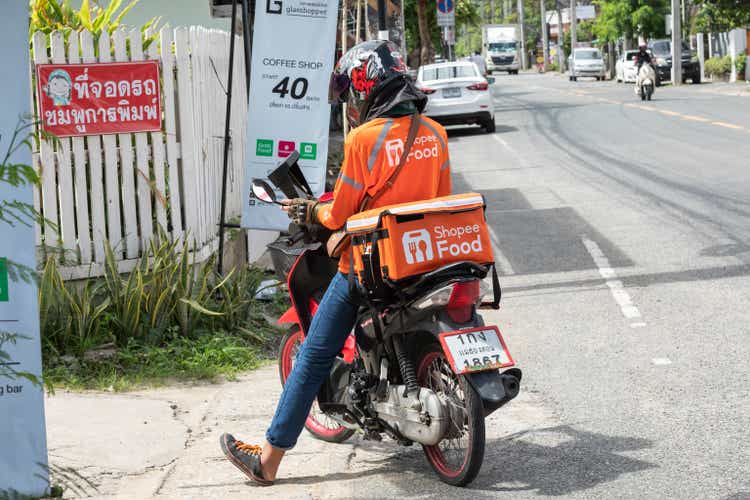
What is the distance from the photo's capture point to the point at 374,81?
16.0 ft

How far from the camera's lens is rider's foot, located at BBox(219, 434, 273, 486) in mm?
5152

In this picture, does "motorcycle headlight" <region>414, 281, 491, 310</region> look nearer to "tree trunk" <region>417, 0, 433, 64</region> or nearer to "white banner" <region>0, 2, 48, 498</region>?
"white banner" <region>0, 2, 48, 498</region>

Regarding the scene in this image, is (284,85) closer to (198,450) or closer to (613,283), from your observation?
(613,283)

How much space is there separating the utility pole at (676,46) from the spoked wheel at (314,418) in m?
43.3

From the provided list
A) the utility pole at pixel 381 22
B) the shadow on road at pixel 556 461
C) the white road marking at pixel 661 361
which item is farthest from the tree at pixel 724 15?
the shadow on road at pixel 556 461

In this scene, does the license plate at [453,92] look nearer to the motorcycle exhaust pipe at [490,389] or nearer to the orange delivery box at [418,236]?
the orange delivery box at [418,236]

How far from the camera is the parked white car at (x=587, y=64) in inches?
2569

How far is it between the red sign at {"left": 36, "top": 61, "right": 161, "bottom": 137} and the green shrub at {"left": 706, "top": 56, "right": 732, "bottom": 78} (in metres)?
Answer: 43.5

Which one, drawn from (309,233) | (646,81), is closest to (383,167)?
(309,233)

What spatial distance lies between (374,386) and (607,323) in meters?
3.30

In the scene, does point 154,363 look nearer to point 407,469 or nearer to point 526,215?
point 407,469

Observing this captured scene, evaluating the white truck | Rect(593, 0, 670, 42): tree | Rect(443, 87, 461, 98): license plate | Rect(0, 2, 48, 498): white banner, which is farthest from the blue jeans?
the white truck

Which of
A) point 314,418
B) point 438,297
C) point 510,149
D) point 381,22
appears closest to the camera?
point 438,297

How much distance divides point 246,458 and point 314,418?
802mm
